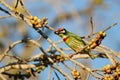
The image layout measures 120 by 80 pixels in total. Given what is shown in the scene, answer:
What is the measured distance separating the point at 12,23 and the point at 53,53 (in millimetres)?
3838

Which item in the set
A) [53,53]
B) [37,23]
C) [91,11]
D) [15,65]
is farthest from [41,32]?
[91,11]

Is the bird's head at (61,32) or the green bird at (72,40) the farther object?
the green bird at (72,40)

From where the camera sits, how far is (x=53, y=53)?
2791mm

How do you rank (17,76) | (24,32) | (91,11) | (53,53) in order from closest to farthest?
1. (53,53)
2. (17,76)
3. (24,32)
4. (91,11)

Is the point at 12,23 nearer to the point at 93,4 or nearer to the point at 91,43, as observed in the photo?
the point at 93,4

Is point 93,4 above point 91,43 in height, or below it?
above

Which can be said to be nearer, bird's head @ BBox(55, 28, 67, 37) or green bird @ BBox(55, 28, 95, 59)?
bird's head @ BBox(55, 28, 67, 37)

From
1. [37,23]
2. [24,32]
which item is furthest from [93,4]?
[37,23]

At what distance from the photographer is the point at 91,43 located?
216 centimetres

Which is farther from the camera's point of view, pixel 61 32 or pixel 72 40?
pixel 72 40

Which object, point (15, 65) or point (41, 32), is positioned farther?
point (15, 65)

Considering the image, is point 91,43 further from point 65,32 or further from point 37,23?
point 65,32

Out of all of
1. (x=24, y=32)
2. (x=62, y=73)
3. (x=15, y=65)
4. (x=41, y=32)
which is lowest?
(x=62, y=73)

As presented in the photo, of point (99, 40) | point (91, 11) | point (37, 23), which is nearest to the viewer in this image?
point (99, 40)
